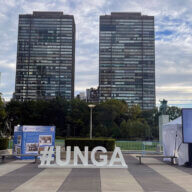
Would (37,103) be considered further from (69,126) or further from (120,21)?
(120,21)

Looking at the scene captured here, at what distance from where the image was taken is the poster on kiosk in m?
17.5

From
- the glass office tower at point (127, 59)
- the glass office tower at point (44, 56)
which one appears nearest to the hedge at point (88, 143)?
the glass office tower at point (44, 56)

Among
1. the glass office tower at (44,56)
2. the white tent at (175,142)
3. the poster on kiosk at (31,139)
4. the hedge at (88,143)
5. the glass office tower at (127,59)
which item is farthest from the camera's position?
the glass office tower at (127,59)

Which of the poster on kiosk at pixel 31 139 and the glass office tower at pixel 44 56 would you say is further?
the glass office tower at pixel 44 56

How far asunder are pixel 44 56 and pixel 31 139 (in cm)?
12499

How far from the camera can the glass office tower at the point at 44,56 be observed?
13512 cm

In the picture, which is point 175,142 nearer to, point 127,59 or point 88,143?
point 88,143

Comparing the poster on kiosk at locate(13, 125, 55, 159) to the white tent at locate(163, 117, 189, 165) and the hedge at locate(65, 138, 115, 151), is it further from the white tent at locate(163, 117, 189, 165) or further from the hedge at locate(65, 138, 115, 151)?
the white tent at locate(163, 117, 189, 165)

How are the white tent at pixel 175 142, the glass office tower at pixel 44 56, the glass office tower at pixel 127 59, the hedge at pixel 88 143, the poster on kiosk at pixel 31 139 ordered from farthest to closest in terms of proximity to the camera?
the glass office tower at pixel 127 59 < the glass office tower at pixel 44 56 < the hedge at pixel 88 143 < the poster on kiosk at pixel 31 139 < the white tent at pixel 175 142

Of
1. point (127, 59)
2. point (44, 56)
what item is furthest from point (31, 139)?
point (127, 59)

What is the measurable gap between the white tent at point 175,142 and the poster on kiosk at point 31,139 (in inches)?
318

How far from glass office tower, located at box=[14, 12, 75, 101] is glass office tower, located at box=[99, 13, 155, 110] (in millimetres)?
18693

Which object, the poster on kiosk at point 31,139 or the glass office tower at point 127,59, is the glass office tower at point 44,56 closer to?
the glass office tower at point 127,59

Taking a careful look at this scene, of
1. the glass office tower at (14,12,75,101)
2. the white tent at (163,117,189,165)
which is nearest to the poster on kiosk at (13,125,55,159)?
the white tent at (163,117,189,165)
